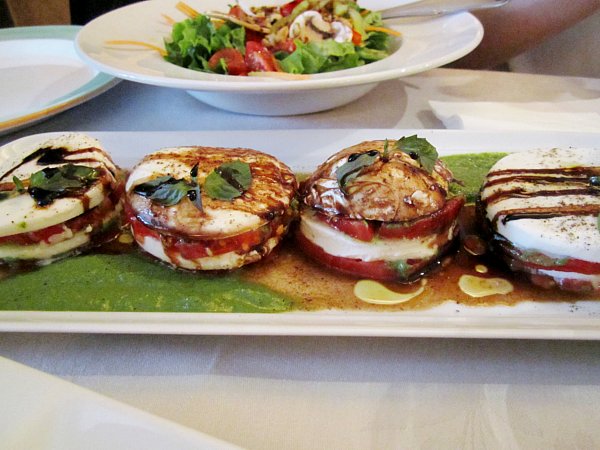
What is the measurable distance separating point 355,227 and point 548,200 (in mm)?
707

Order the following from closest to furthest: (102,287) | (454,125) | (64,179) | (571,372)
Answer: (571,372)
(102,287)
(64,179)
(454,125)

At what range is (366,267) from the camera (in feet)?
5.73

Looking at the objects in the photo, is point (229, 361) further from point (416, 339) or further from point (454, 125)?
point (454, 125)

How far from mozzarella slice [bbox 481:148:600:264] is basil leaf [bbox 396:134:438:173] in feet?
0.91

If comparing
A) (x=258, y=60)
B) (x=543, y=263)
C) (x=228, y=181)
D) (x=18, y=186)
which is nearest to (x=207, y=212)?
(x=228, y=181)

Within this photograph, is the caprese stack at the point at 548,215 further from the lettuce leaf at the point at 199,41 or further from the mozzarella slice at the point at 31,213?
the lettuce leaf at the point at 199,41

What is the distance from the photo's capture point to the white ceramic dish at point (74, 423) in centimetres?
105

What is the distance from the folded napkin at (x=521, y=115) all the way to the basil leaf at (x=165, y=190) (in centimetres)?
164

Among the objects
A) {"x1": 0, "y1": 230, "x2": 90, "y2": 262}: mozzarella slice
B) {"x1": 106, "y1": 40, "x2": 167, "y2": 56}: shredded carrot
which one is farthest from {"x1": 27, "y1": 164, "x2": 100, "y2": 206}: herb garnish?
{"x1": 106, "y1": 40, "x2": 167, "y2": 56}: shredded carrot

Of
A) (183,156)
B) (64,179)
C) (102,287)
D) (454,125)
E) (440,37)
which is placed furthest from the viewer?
(440,37)

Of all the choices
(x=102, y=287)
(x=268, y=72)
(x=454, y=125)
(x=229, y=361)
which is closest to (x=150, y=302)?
(x=102, y=287)

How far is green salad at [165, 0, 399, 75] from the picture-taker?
2891mm

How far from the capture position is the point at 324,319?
151 centimetres

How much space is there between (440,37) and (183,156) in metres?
1.91
